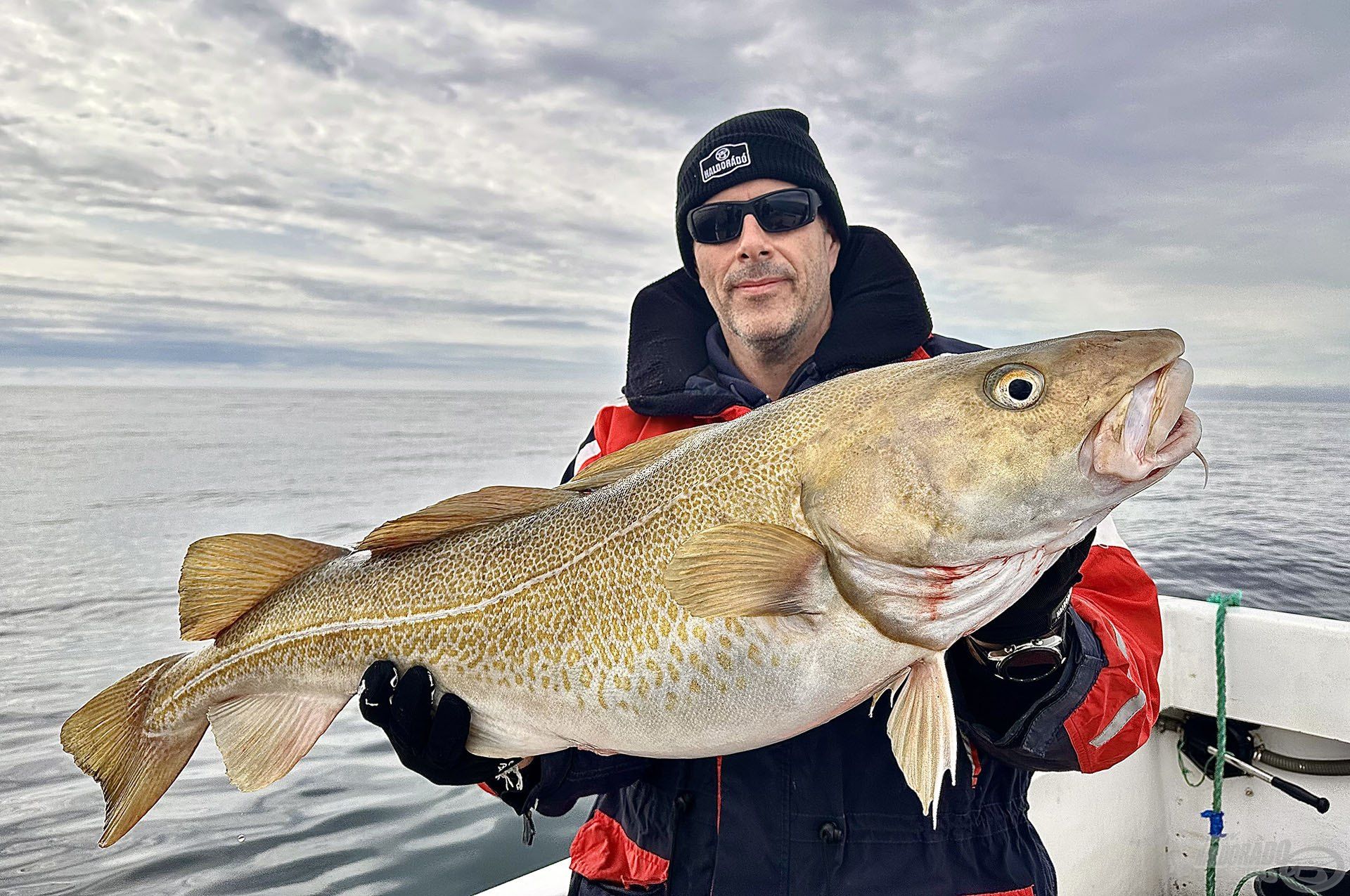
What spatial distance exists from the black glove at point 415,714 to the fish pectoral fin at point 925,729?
1.09 m

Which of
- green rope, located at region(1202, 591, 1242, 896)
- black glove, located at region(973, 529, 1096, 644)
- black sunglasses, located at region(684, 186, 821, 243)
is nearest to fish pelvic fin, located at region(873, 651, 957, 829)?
black glove, located at region(973, 529, 1096, 644)

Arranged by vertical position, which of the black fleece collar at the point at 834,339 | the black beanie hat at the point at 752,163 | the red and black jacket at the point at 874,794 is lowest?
the red and black jacket at the point at 874,794

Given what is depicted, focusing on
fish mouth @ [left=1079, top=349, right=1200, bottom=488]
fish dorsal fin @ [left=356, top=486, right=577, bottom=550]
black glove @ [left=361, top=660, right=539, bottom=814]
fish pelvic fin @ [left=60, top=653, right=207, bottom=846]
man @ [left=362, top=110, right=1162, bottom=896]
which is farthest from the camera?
fish pelvic fin @ [left=60, top=653, right=207, bottom=846]

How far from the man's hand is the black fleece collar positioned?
1223mm

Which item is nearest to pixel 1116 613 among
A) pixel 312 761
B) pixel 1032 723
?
pixel 1032 723

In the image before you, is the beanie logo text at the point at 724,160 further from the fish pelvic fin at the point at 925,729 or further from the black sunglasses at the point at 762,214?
the fish pelvic fin at the point at 925,729

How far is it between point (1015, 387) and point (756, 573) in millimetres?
637

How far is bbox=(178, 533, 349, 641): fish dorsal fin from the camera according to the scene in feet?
8.11

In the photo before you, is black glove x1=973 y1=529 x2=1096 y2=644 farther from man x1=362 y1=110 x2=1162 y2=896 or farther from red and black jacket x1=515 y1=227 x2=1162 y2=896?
red and black jacket x1=515 y1=227 x2=1162 y2=896

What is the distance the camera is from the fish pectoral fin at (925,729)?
1.73 m

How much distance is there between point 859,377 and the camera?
6.35 ft

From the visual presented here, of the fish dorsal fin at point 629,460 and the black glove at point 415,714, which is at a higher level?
the fish dorsal fin at point 629,460

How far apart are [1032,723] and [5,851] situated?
270 inches

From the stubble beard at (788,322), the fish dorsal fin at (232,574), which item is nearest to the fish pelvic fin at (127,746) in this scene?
the fish dorsal fin at (232,574)
